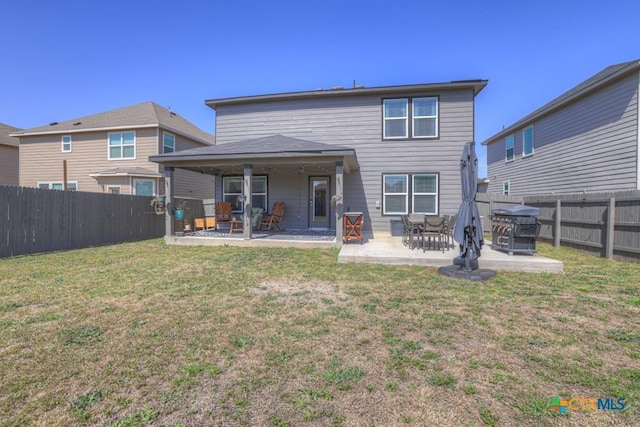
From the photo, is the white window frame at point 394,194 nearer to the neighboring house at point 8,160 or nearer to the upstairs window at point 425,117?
the upstairs window at point 425,117

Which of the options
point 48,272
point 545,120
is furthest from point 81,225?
point 545,120

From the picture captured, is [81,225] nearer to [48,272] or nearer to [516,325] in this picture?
[48,272]

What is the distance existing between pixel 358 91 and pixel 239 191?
599 cm

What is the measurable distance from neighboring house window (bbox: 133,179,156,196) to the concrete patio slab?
1162 cm

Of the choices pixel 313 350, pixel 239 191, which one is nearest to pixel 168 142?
pixel 239 191

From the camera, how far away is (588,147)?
9883 millimetres

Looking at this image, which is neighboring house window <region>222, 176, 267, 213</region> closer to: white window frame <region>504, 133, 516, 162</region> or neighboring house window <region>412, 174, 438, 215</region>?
neighboring house window <region>412, 174, 438, 215</region>

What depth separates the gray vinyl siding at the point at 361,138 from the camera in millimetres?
10000

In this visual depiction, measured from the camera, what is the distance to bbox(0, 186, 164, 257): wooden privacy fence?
6961mm

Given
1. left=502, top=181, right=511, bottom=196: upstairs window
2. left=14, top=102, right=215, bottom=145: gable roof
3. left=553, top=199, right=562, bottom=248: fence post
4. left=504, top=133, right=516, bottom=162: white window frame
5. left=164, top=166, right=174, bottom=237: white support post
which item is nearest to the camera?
left=553, top=199, right=562, bottom=248: fence post

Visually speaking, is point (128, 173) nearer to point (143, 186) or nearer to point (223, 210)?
point (143, 186)

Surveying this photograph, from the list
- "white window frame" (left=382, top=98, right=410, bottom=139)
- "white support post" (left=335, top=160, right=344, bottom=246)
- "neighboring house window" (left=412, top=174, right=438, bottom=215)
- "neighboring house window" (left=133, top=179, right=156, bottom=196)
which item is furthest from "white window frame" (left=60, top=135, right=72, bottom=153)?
"neighboring house window" (left=412, top=174, right=438, bottom=215)

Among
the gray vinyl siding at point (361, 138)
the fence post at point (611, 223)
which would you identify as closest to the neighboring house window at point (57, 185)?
the gray vinyl siding at point (361, 138)

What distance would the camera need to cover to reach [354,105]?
35.0 feet
